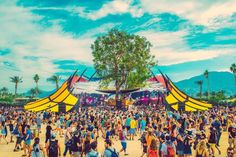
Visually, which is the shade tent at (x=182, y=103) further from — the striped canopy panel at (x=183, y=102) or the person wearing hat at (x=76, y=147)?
the person wearing hat at (x=76, y=147)

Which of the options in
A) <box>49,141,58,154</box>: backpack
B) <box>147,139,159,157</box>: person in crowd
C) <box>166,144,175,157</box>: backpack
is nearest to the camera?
<box>49,141,58,154</box>: backpack

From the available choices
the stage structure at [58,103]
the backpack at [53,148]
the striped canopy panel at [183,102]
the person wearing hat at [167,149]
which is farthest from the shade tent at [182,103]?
the backpack at [53,148]

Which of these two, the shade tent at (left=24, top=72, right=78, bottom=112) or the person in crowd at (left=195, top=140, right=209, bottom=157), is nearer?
the person in crowd at (left=195, top=140, right=209, bottom=157)

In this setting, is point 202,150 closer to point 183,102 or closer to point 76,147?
point 76,147

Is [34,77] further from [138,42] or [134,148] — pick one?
[134,148]

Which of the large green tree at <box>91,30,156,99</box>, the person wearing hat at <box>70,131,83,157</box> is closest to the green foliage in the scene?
the large green tree at <box>91,30,156,99</box>

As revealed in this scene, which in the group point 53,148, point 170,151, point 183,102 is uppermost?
point 183,102

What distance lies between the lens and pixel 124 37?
54125 millimetres

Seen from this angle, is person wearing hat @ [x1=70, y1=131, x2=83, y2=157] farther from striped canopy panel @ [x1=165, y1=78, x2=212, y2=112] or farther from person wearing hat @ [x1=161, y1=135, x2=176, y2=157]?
striped canopy panel @ [x1=165, y1=78, x2=212, y2=112]

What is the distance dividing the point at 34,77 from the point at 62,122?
454ft

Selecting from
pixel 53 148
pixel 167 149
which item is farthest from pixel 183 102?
pixel 53 148

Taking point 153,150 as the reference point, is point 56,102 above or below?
above

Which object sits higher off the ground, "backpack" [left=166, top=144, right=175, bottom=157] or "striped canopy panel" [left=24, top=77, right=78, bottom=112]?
"striped canopy panel" [left=24, top=77, right=78, bottom=112]

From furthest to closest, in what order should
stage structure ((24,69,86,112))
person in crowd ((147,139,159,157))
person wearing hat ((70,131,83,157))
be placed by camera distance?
1. stage structure ((24,69,86,112))
2. person wearing hat ((70,131,83,157))
3. person in crowd ((147,139,159,157))
